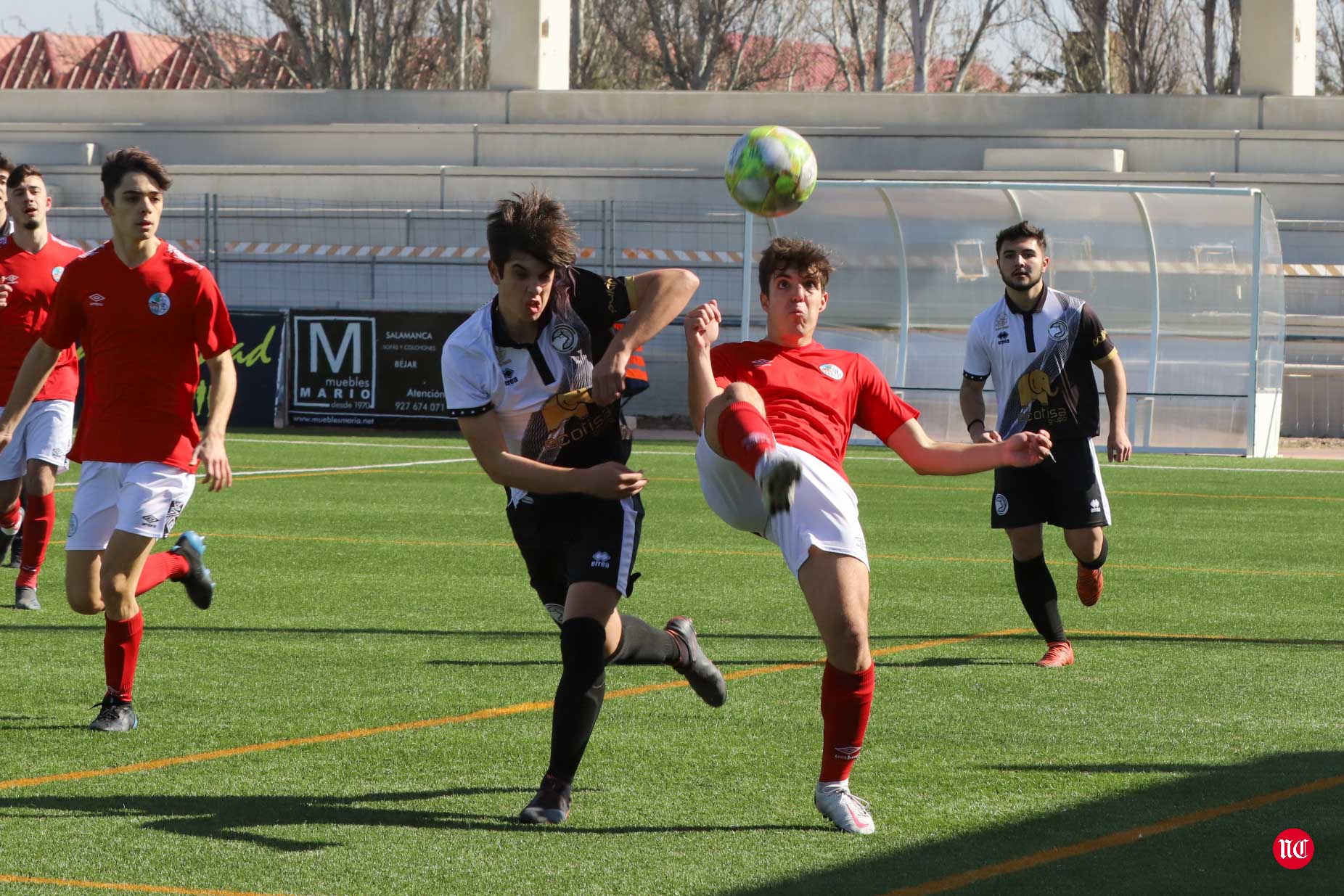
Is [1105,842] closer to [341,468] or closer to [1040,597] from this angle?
[1040,597]

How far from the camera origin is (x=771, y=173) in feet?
25.6

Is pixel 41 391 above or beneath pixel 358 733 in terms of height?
above

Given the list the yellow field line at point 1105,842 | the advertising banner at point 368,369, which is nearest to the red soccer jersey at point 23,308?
the yellow field line at point 1105,842

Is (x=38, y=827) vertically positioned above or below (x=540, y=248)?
below

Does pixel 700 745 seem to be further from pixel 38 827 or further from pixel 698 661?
pixel 38 827

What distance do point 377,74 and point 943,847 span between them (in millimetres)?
42290

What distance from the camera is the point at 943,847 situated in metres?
5.26

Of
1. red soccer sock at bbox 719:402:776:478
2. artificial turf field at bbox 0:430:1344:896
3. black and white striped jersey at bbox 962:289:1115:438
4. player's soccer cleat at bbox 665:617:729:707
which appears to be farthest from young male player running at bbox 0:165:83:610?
red soccer sock at bbox 719:402:776:478

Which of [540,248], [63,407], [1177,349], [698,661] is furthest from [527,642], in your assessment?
[1177,349]

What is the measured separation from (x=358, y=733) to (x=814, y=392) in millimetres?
2325

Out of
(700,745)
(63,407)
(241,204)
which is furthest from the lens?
(241,204)

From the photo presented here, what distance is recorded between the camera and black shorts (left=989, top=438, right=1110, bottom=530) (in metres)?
8.62

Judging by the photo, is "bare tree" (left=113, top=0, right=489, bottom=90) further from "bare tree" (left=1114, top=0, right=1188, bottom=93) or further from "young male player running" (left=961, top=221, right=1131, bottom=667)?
"young male player running" (left=961, top=221, right=1131, bottom=667)

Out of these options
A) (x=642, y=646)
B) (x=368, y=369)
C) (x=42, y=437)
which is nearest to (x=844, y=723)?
(x=642, y=646)
